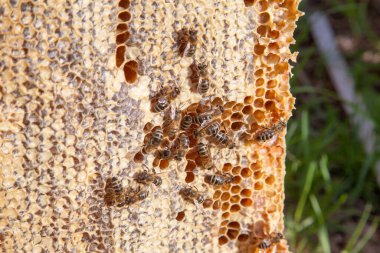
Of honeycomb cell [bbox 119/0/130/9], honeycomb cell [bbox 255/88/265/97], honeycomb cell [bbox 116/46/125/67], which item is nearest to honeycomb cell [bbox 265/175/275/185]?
honeycomb cell [bbox 255/88/265/97]

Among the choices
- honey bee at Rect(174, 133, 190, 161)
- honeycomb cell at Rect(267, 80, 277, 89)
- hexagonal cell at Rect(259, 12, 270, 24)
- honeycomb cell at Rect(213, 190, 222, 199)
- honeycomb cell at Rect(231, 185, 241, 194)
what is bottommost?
honeycomb cell at Rect(213, 190, 222, 199)

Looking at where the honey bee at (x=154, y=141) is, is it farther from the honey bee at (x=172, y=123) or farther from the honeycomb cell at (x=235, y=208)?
the honeycomb cell at (x=235, y=208)

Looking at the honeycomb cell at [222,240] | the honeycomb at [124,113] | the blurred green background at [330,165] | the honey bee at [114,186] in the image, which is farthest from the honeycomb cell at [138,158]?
the blurred green background at [330,165]

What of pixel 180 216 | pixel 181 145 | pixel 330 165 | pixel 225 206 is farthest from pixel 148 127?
pixel 330 165

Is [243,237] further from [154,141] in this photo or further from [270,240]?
[154,141]

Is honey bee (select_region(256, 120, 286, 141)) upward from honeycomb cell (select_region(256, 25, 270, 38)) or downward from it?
downward

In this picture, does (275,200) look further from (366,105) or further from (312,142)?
(366,105)

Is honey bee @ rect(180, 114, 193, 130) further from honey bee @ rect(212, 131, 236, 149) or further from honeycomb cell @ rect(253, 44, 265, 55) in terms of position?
honeycomb cell @ rect(253, 44, 265, 55)

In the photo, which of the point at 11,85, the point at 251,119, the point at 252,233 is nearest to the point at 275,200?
the point at 252,233
